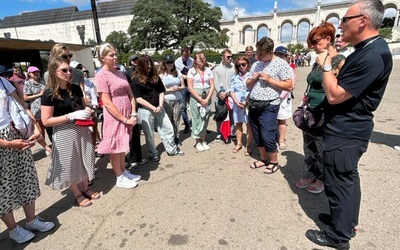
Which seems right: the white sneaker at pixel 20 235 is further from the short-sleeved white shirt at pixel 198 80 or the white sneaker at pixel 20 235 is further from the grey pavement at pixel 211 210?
the short-sleeved white shirt at pixel 198 80

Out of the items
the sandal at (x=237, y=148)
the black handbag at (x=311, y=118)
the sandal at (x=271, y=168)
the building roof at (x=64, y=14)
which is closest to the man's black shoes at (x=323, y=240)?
the black handbag at (x=311, y=118)

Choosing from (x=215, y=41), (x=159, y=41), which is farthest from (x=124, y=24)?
(x=215, y=41)

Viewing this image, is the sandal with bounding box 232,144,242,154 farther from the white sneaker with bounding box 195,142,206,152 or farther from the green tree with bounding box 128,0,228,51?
the green tree with bounding box 128,0,228,51

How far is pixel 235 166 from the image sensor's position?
12.8ft

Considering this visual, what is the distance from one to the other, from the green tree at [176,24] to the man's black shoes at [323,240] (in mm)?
41547

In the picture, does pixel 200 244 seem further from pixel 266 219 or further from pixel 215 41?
pixel 215 41

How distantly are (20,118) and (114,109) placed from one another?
1014 mm

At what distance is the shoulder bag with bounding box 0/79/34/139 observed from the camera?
222 cm

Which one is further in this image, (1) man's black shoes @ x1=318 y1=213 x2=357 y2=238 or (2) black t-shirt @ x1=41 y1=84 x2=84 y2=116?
(2) black t-shirt @ x1=41 y1=84 x2=84 y2=116

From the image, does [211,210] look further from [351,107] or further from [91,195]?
[351,107]

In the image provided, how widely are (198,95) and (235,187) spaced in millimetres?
1954

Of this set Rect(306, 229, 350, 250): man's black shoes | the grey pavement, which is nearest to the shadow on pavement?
the grey pavement

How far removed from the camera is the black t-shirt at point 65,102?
2.54 metres

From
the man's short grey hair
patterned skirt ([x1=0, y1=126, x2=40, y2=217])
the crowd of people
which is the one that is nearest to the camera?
the man's short grey hair
